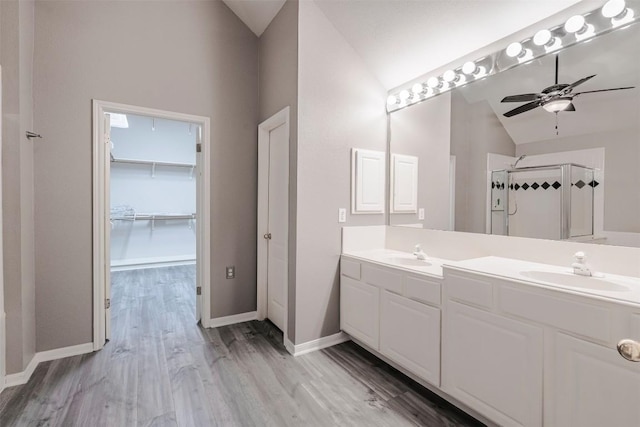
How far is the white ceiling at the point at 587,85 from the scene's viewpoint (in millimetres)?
1545

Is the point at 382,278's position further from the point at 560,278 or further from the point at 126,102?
the point at 126,102

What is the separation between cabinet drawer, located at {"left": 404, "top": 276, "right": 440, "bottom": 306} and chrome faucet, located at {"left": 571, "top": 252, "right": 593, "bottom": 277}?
0.68 metres

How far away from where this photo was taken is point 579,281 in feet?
4.95

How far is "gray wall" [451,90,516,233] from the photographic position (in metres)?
2.14

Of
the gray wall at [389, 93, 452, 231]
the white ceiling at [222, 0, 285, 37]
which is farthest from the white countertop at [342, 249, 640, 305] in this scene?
the white ceiling at [222, 0, 285, 37]

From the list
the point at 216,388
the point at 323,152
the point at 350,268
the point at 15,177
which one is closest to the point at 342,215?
the point at 350,268

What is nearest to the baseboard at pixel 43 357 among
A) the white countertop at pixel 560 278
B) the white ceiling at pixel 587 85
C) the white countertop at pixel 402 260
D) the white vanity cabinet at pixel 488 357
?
the white countertop at pixel 402 260

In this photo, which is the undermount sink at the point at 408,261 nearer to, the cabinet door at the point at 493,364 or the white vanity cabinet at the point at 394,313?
the white vanity cabinet at the point at 394,313

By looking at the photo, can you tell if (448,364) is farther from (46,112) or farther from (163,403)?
(46,112)

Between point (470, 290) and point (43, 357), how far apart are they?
3.07 m

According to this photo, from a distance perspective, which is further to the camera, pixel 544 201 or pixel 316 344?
pixel 316 344

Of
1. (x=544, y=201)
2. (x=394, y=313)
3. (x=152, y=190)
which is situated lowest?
(x=394, y=313)

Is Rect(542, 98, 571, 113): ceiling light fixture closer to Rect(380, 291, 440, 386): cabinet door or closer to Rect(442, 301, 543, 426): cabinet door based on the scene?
Rect(442, 301, 543, 426): cabinet door

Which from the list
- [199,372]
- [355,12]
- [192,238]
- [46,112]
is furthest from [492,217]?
[192,238]
